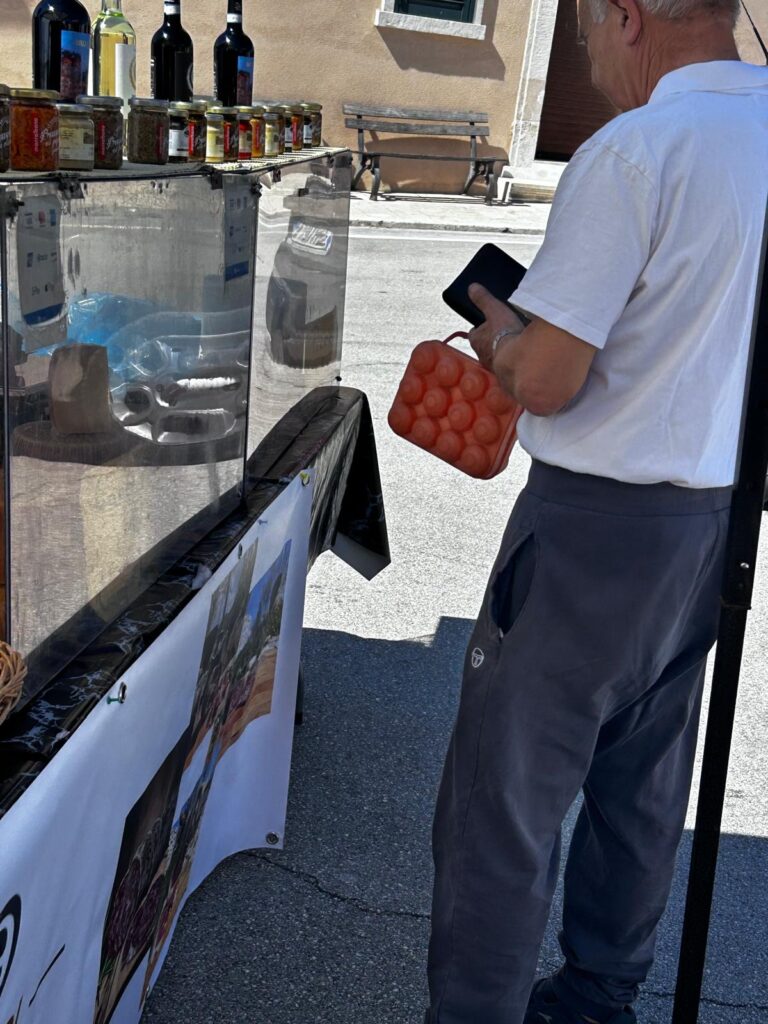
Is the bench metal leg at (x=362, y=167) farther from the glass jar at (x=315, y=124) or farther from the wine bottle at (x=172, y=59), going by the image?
the wine bottle at (x=172, y=59)

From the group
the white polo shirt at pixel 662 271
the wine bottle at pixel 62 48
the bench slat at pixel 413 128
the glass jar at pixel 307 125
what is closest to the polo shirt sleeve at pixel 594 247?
the white polo shirt at pixel 662 271

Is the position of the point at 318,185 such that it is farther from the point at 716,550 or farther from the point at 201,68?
the point at 201,68

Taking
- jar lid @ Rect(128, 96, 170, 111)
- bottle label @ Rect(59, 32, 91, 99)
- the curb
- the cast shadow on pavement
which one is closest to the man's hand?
jar lid @ Rect(128, 96, 170, 111)

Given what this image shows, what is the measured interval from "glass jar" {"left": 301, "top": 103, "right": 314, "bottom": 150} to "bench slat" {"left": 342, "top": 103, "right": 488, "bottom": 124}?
11.9 metres

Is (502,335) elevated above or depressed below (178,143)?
below

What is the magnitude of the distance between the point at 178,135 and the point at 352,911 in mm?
1607

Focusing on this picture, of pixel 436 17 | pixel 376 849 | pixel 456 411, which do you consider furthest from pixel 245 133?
pixel 436 17

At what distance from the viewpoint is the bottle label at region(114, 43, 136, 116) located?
209 centimetres

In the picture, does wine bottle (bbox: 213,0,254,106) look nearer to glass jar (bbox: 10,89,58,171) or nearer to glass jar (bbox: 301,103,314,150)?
glass jar (bbox: 301,103,314,150)

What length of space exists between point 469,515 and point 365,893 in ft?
8.29

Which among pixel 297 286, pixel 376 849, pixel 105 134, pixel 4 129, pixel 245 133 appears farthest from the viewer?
pixel 297 286

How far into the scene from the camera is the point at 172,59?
234 cm

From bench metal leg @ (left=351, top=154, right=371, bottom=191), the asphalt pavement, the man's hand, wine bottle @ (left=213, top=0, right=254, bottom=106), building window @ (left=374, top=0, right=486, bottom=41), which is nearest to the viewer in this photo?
the man's hand

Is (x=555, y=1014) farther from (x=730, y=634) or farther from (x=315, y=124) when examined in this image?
(x=315, y=124)
